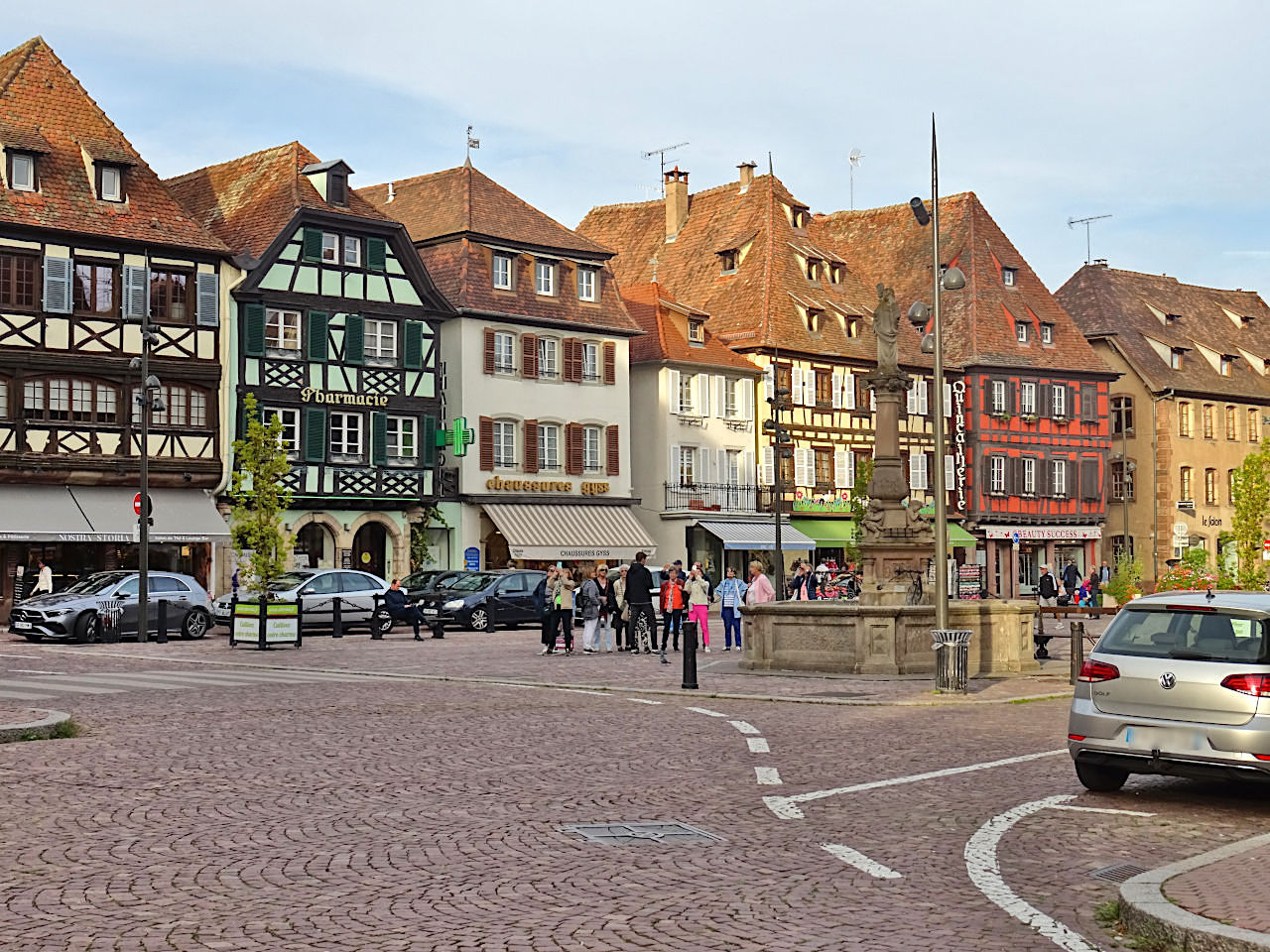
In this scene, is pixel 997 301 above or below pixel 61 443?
above

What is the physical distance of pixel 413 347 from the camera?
175 feet

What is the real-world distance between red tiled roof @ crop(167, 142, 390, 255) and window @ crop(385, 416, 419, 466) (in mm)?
5998

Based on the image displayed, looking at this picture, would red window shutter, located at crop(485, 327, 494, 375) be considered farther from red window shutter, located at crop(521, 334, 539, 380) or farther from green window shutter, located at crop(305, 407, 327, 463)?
green window shutter, located at crop(305, 407, 327, 463)

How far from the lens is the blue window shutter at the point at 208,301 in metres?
47.7

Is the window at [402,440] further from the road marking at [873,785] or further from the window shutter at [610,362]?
the road marking at [873,785]

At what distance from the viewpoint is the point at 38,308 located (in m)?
44.7

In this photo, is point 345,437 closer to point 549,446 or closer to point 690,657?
point 549,446

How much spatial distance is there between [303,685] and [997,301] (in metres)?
55.6

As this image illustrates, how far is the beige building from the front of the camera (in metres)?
78.7

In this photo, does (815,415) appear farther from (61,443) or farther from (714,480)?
(61,443)

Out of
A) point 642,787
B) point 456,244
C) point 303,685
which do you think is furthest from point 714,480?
point 642,787

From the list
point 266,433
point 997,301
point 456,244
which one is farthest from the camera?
point 997,301

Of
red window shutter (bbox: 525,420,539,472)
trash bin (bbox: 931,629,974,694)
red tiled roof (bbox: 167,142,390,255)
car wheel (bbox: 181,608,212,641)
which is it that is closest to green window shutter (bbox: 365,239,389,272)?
red tiled roof (bbox: 167,142,390,255)

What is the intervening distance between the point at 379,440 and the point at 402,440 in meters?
Result: 1.03
